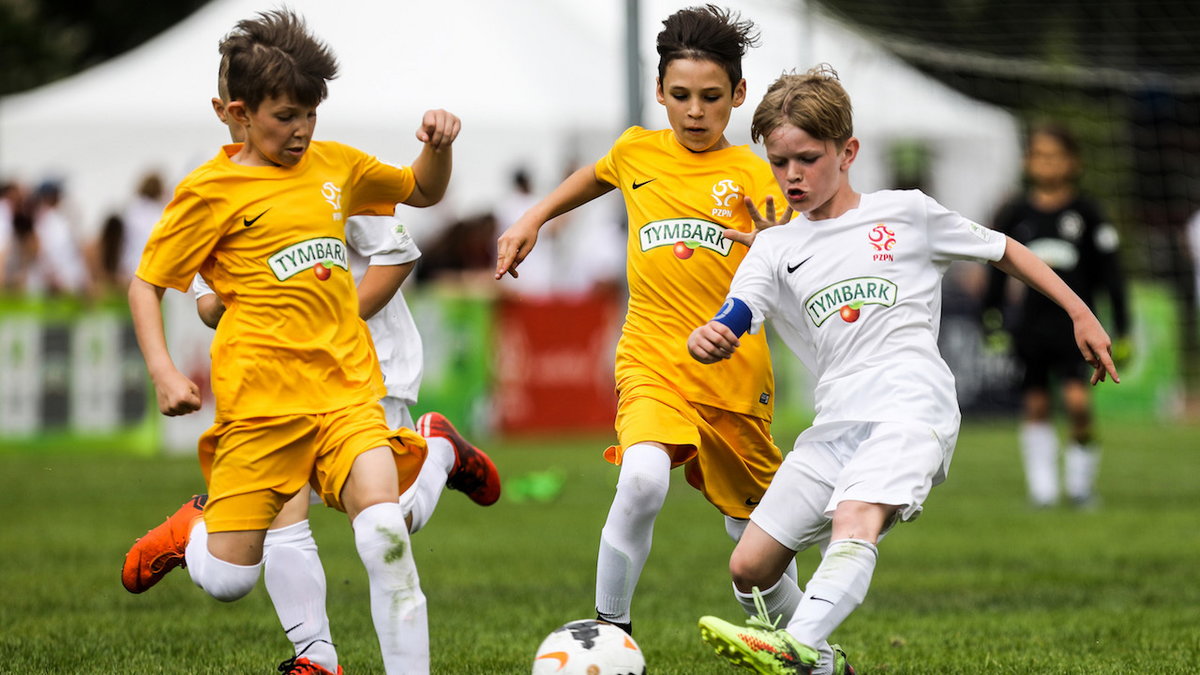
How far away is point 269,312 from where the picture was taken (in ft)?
15.7

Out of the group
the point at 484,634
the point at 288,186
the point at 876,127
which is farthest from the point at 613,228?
the point at 288,186

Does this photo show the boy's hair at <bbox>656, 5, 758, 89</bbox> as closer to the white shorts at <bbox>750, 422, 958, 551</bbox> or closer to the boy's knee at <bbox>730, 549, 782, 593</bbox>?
the white shorts at <bbox>750, 422, 958, 551</bbox>

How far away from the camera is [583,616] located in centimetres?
659

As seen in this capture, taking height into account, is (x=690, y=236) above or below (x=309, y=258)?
below

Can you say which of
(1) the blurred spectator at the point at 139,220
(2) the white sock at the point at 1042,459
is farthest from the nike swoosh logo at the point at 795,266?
(1) the blurred spectator at the point at 139,220

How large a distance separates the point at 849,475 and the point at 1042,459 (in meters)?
6.59

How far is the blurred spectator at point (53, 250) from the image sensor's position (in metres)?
14.9

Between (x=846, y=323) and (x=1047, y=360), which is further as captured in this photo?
(x=1047, y=360)

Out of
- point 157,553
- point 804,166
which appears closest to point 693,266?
point 804,166

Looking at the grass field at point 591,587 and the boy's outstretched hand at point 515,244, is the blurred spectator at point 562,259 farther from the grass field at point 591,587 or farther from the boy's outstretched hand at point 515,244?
the boy's outstretched hand at point 515,244

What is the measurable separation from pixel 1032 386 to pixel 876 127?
824 cm

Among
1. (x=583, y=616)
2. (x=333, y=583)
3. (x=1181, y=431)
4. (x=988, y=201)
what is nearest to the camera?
(x=583, y=616)

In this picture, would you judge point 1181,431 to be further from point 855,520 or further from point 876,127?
point 855,520

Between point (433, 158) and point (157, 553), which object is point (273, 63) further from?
point (157, 553)
